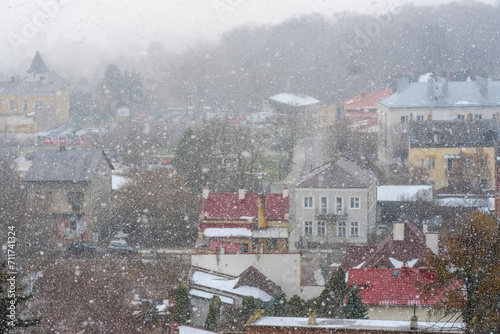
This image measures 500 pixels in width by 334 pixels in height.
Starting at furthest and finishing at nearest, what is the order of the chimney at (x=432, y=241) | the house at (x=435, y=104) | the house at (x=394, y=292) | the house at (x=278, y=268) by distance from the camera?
the house at (x=435, y=104)
the chimney at (x=432, y=241)
the house at (x=278, y=268)
the house at (x=394, y=292)

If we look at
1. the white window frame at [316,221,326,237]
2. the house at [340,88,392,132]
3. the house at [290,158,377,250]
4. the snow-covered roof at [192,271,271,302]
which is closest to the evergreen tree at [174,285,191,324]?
the snow-covered roof at [192,271,271,302]

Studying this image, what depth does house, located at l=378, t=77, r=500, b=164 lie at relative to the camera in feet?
118

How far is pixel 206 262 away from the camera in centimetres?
1742

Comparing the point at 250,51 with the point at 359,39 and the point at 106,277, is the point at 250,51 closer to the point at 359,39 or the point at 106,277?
the point at 359,39

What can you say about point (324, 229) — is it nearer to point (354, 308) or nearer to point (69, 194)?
point (69, 194)

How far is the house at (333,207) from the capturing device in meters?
23.2

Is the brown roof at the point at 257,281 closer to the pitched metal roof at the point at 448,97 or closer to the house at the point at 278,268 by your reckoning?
the house at the point at 278,268

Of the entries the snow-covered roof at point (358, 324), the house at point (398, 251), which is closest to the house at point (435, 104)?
the house at point (398, 251)

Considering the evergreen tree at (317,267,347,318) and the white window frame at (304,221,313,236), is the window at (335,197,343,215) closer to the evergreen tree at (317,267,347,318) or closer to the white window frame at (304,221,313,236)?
the white window frame at (304,221,313,236)

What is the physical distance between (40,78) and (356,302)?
4446cm

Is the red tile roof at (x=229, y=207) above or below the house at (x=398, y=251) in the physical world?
above

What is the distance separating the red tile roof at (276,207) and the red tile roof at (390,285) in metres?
5.78

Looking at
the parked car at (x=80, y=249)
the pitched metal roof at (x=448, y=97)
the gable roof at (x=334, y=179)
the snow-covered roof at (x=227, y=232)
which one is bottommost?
the parked car at (x=80, y=249)

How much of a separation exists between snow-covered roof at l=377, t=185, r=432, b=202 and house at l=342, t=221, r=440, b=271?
608 centimetres
